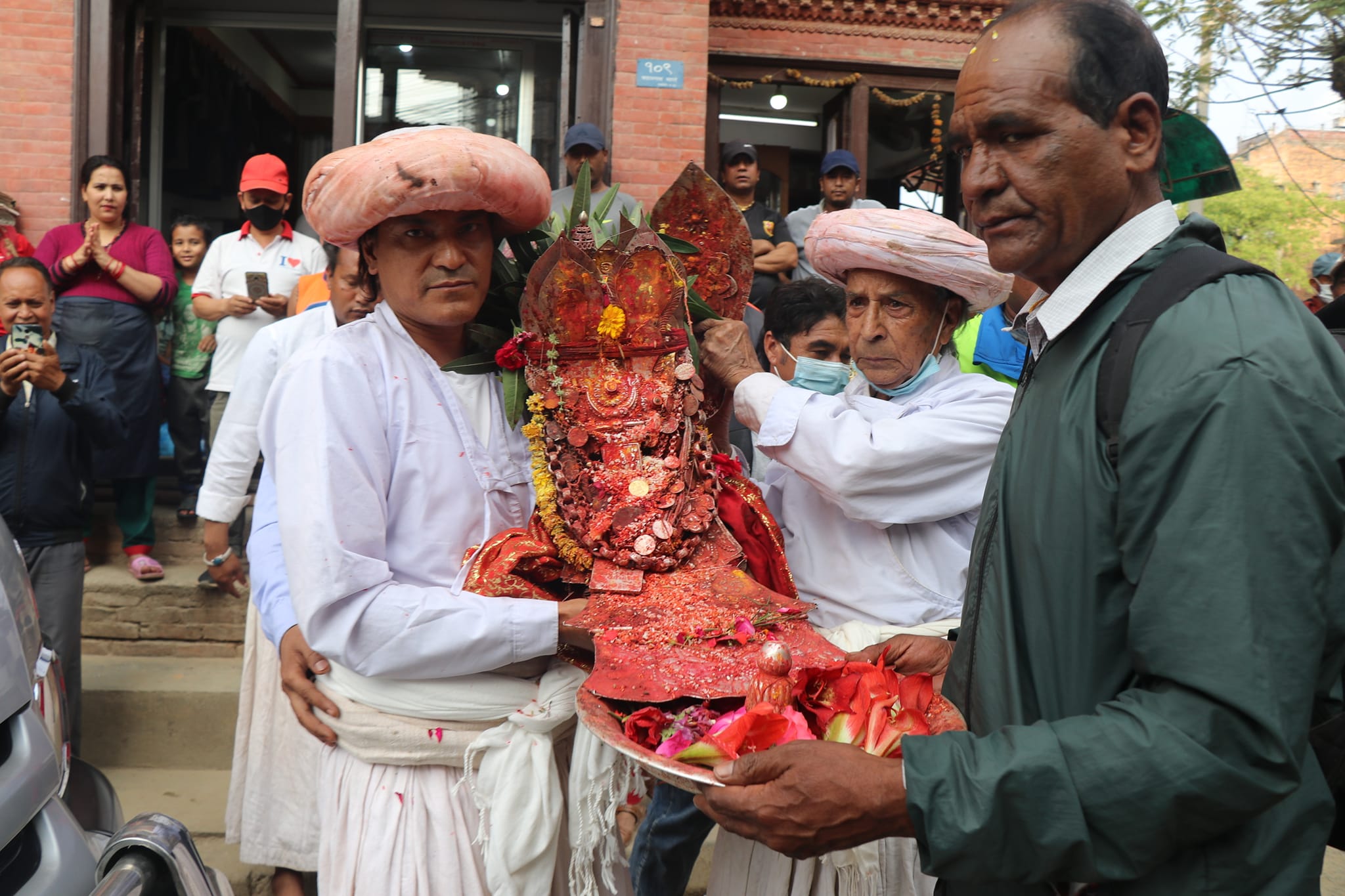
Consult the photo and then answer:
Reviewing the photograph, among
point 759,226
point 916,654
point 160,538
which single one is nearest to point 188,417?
point 160,538

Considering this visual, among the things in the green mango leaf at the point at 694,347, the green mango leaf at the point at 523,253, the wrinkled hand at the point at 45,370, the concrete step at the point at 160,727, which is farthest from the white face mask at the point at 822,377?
the concrete step at the point at 160,727

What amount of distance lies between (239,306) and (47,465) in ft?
5.53

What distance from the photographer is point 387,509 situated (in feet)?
6.86

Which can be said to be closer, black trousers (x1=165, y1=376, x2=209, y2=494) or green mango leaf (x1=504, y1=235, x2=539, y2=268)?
green mango leaf (x1=504, y1=235, x2=539, y2=268)

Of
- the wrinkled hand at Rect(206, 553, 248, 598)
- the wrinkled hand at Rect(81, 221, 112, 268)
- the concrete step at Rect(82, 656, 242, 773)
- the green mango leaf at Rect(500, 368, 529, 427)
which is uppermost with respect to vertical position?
the wrinkled hand at Rect(81, 221, 112, 268)

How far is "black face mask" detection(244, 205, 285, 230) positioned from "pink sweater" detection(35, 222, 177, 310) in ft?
1.56

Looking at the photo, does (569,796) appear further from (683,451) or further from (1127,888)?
(1127,888)

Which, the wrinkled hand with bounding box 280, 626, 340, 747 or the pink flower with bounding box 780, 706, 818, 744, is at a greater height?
the pink flower with bounding box 780, 706, 818, 744

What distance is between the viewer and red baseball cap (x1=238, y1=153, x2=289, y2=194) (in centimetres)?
599

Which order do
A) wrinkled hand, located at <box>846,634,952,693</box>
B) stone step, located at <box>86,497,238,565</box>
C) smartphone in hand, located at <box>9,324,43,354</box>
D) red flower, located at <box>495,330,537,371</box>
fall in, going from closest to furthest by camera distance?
wrinkled hand, located at <box>846,634,952,693</box>, red flower, located at <box>495,330,537,371</box>, smartphone in hand, located at <box>9,324,43,354</box>, stone step, located at <box>86,497,238,565</box>

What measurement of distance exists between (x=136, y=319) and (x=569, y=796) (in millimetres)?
4662

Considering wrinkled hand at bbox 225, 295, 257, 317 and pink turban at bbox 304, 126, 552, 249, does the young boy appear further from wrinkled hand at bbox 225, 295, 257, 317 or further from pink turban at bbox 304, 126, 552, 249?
pink turban at bbox 304, 126, 552, 249

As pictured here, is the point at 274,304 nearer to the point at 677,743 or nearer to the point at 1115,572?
the point at 677,743

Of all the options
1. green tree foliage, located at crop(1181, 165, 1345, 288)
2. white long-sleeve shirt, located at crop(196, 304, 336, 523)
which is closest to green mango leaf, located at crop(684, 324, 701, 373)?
white long-sleeve shirt, located at crop(196, 304, 336, 523)
